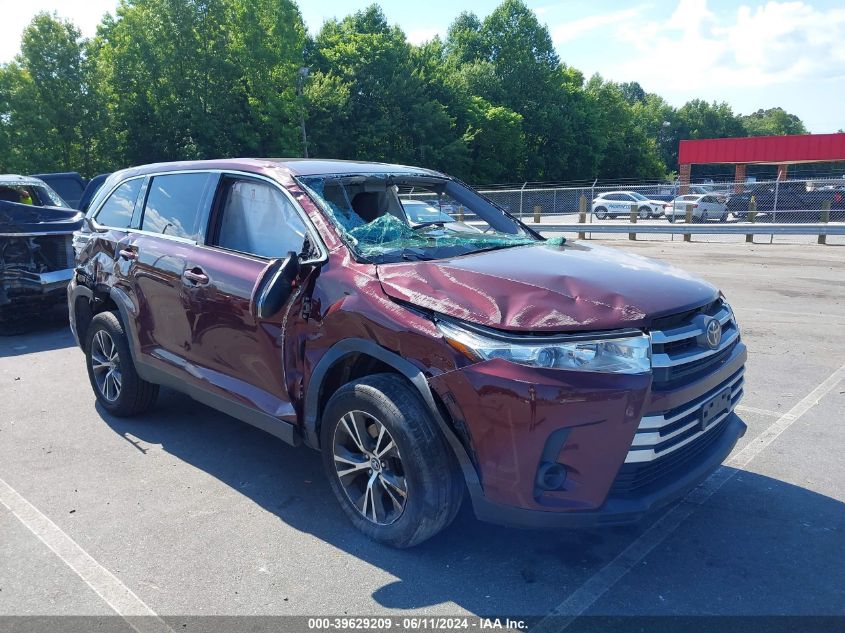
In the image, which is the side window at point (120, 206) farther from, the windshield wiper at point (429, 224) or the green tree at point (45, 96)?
the green tree at point (45, 96)

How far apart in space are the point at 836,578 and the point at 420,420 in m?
1.98

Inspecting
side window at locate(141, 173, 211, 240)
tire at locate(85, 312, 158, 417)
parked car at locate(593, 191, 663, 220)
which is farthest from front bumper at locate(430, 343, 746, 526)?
parked car at locate(593, 191, 663, 220)

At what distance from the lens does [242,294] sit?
12.5 feet

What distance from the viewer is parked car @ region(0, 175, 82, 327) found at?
26.5 feet

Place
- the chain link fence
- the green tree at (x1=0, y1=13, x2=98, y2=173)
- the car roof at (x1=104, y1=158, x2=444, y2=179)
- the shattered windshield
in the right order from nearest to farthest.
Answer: the shattered windshield → the car roof at (x1=104, y1=158, x2=444, y2=179) → the chain link fence → the green tree at (x1=0, y1=13, x2=98, y2=173)

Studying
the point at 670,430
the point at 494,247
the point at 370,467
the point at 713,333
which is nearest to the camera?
the point at 670,430

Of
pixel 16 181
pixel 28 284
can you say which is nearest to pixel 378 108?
pixel 16 181

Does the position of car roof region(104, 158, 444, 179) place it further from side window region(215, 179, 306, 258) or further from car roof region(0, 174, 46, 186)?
car roof region(0, 174, 46, 186)

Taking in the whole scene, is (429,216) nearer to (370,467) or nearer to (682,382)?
(370,467)

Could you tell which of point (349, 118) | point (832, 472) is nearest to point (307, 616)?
point (832, 472)

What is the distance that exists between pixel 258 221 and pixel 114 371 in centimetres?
201

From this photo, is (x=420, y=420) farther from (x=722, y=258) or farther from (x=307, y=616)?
(x=722, y=258)

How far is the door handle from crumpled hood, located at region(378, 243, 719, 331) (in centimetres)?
130

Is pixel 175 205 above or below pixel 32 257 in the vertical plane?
above
